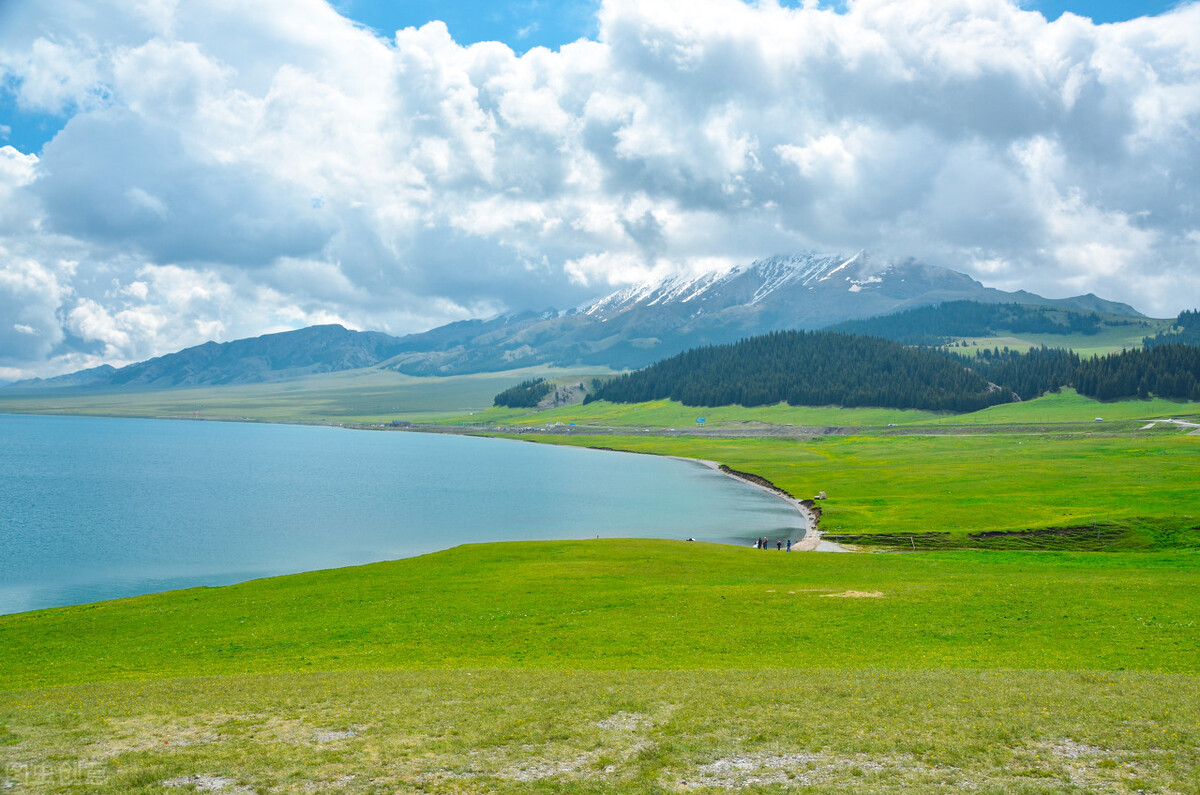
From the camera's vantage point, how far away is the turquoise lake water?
69.5 metres

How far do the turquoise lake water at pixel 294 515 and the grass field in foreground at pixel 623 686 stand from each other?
931 inches

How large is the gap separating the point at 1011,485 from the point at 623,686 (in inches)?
3796

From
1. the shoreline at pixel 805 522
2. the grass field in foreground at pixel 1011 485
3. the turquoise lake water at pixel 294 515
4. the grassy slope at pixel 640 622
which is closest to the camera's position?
the grassy slope at pixel 640 622

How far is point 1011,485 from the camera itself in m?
102

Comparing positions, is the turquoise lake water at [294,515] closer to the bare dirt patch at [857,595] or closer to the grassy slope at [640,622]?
the grassy slope at [640,622]

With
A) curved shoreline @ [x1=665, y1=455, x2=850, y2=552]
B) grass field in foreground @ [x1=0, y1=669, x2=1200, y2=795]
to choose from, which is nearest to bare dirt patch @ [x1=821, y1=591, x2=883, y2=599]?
grass field in foreground @ [x1=0, y1=669, x2=1200, y2=795]

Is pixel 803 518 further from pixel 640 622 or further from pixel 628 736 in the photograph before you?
pixel 628 736

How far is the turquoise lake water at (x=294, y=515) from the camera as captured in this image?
228 feet

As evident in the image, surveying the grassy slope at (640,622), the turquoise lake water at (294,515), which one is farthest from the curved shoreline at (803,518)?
the grassy slope at (640,622)

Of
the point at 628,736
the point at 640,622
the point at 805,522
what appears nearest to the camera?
the point at 628,736

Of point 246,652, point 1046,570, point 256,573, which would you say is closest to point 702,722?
point 246,652

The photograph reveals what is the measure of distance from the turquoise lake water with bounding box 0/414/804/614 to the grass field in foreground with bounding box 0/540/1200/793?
23660 millimetres

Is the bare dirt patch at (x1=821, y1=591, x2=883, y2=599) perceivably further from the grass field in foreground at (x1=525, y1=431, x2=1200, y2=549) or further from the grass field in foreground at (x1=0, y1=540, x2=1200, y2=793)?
the grass field in foreground at (x1=525, y1=431, x2=1200, y2=549)

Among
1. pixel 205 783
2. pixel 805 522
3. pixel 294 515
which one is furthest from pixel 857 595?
pixel 294 515
